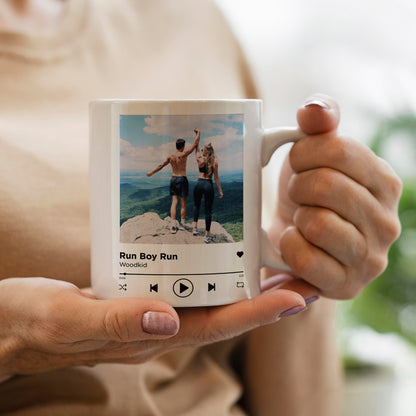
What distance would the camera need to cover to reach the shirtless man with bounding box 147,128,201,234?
596 mm

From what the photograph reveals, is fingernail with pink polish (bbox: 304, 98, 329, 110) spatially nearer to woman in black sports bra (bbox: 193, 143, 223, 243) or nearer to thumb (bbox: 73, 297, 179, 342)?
woman in black sports bra (bbox: 193, 143, 223, 243)

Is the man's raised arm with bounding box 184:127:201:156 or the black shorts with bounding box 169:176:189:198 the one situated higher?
the man's raised arm with bounding box 184:127:201:156

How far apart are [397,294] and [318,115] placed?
1057mm

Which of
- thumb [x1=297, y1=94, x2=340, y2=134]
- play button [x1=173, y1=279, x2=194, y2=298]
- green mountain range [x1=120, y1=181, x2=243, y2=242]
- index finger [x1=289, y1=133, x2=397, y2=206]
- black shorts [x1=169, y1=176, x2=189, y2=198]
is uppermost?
thumb [x1=297, y1=94, x2=340, y2=134]

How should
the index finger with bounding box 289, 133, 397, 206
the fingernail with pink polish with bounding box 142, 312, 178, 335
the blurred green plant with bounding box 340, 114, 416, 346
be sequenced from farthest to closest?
the blurred green plant with bounding box 340, 114, 416, 346 → the index finger with bounding box 289, 133, 397, 206 → the fingernail with pink polish with bounding box 142, 312, 178, 335

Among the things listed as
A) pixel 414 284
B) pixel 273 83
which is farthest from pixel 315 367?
pixel 273 83

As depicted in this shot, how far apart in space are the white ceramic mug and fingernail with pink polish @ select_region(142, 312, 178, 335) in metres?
0.05

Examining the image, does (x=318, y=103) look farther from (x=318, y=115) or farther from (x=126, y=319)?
(x=126, y=319)

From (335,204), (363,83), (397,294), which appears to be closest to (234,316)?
(335,204)

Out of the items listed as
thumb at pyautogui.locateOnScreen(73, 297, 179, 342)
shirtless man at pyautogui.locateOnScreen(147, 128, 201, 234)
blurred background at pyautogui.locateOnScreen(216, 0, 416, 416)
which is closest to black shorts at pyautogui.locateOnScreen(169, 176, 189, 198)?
shirtless man at pyautogui.locateOnScreen(147, 128, 201, 234)

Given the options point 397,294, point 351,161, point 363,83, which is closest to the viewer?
point 351,161

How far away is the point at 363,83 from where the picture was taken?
1.90m

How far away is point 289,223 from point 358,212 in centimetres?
16

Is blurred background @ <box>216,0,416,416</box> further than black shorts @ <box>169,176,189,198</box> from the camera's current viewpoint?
Yes
